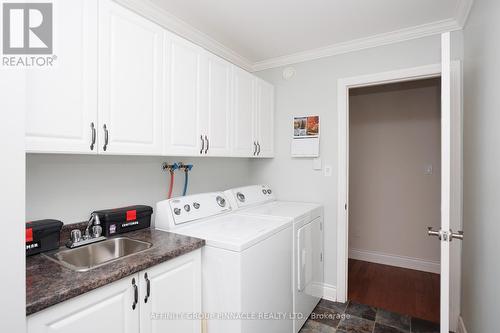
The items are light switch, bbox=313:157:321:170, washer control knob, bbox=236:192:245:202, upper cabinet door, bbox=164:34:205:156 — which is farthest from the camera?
light switch, bbox=313:157:321:170

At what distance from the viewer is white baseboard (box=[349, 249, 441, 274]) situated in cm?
331

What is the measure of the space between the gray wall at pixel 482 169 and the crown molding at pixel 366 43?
9.3 inches

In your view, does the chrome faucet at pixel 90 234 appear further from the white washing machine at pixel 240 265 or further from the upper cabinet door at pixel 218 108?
the upper cabinet door at pixel 218 108

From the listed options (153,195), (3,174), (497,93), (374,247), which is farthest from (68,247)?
(374,247)

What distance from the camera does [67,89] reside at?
1.26m

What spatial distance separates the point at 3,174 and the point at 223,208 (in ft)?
5.39

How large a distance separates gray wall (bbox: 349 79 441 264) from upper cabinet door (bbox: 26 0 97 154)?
321 centimetres

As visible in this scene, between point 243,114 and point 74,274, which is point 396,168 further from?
point 74,274

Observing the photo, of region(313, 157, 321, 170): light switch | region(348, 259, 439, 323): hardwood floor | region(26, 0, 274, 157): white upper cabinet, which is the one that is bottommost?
region(348, 259, 439, 323): hardwood floor

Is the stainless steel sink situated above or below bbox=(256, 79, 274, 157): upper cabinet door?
below

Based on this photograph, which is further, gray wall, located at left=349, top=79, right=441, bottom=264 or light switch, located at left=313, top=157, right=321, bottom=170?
gray wall, located at left=349, top=79, right=441, bottom=264

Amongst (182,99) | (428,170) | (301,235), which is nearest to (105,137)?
(182,99)

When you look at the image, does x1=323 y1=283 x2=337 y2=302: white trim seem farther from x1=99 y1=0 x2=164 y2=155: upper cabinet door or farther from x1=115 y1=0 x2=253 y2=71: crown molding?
x1=115 y1=0 x2=253 y2=71: crown molding

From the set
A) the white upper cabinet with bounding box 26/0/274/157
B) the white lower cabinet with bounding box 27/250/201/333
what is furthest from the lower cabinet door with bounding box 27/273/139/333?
the white upper cabinet with bounding box 26/0/274/157
